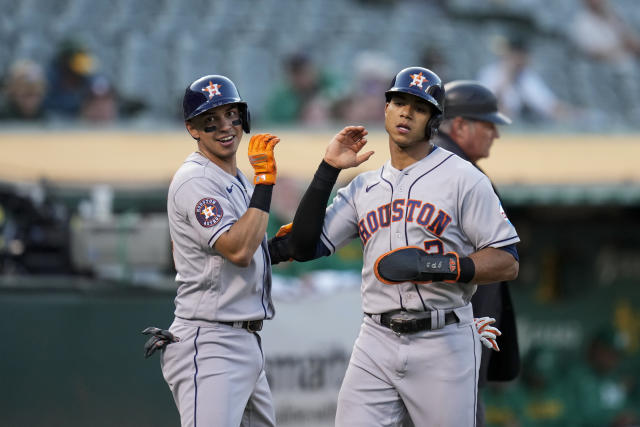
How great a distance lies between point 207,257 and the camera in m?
3.14

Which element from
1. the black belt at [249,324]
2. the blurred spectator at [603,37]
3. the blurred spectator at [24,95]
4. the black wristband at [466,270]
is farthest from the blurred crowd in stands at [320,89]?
the black wristband at [466,270]

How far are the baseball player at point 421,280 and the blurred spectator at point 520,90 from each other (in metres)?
6.26

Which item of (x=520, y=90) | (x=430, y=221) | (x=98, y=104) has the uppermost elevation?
(x=520, y=90)

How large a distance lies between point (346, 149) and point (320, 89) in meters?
5.58

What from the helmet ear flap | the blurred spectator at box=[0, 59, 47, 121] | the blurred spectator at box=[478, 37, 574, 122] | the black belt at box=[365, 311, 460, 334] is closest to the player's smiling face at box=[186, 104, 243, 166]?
the helmet ear flap

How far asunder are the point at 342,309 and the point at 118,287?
1458mm

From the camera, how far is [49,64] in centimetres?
830

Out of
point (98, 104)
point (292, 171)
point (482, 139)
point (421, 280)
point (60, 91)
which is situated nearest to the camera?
point (421, 280)

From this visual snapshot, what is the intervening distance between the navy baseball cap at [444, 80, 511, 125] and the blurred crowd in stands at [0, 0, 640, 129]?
4671mm

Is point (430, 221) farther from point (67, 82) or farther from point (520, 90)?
point (520, 90)

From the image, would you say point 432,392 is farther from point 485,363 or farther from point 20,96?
point 20,96

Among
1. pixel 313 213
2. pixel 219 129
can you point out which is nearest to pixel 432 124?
pixel 313 213

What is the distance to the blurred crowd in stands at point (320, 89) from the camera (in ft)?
26.6

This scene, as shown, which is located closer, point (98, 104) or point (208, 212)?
point (208, 212)
